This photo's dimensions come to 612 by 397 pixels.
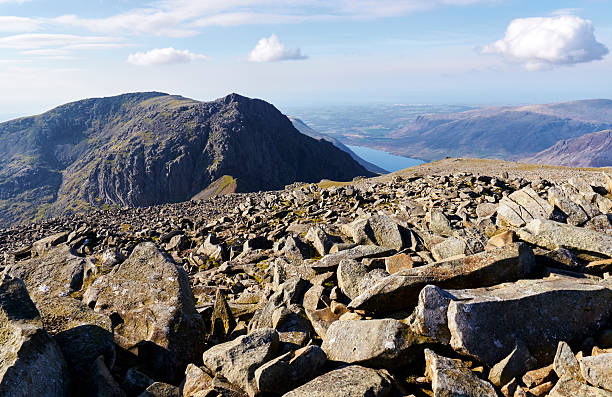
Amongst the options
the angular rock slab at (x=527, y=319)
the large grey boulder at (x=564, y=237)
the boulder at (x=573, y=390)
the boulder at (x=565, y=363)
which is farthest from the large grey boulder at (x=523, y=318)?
the large grey boulder at (x=564, y=237)

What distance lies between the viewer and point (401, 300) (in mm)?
Result: 9984

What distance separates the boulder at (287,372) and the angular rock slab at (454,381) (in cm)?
273

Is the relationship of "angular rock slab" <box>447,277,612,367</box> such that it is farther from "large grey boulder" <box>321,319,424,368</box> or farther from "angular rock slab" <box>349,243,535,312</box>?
"angular rock slab" <box>349,243,535,312</box>

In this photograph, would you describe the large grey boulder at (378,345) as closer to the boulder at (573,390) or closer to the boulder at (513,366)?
the boulder at (513,366)

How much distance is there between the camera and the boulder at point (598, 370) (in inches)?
251

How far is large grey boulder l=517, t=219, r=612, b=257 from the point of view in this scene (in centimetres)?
1209

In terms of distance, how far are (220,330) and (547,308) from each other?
1010cm

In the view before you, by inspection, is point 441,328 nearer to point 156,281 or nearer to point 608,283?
point 608,283

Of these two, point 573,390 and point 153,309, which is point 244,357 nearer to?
point 153,309

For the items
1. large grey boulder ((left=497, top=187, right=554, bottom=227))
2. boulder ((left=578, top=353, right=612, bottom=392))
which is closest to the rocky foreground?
boulder ((left=578, top=353, right=612, bottom=392))

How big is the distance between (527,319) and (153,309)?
35.7ft

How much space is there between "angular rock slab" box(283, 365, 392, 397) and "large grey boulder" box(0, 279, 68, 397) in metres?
5.15

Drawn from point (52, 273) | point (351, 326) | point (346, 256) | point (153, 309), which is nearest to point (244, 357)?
point (351, 326)

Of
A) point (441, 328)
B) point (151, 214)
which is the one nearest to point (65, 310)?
point (441, 328)
